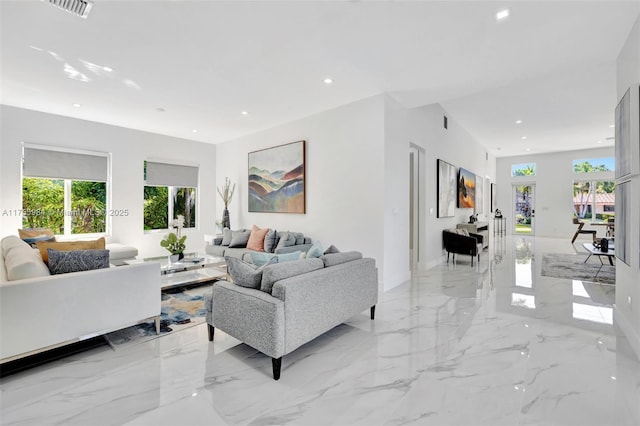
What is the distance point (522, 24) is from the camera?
274 centimetres

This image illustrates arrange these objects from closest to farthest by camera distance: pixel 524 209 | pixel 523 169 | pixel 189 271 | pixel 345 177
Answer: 1. pixel 189 271
2. pixel 345 177
3. pixel 523 169
4. pixel 524 209

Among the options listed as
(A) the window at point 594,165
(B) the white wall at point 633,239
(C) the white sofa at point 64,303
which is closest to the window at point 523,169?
(A) the window at point 594,165

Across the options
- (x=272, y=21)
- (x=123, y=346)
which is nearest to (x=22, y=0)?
(x=272, y=21)

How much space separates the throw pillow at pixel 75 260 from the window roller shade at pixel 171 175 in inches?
178

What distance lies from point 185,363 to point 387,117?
12.6ft

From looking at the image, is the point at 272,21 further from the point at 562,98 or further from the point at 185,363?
the point at 562,98

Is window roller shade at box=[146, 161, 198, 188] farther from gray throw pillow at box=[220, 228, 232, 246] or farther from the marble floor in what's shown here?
the marble floor

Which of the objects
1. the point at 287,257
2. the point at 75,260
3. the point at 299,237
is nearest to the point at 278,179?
the point at 299,237

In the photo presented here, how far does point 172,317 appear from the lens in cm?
326

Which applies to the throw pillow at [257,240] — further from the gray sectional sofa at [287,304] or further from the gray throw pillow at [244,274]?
the gray throw pillow at [244,274]

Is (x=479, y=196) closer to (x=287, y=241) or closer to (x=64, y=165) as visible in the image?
(x=287, y=241)

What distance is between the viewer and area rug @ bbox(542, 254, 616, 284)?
4.97m

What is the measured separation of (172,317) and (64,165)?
14.4 ft

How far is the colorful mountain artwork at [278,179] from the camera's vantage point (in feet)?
17.8
